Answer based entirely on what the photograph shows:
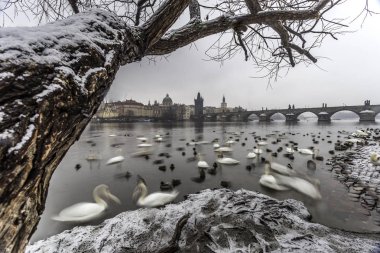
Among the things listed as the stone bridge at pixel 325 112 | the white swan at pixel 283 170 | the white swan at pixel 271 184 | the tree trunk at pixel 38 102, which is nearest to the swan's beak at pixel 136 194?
Result: the white swan at pixel 271 184

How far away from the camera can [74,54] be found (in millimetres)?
1486

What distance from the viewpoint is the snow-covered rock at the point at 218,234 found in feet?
11.8

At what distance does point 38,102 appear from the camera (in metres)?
1.17

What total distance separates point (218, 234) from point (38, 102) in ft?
12.5

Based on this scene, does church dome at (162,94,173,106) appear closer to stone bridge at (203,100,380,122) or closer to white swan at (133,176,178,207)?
stone bridge at (203,100,380,122)

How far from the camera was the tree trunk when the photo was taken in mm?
1011

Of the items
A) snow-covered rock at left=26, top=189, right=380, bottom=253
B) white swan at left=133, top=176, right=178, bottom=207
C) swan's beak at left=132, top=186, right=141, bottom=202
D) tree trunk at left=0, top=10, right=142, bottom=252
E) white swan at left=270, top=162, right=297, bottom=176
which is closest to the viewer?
tree trunk at left=0, top=10, right=142, bottom=252

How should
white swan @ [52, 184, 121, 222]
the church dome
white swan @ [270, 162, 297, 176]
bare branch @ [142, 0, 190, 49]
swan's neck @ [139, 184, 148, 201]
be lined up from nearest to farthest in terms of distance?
bare branch @ [142, 0, 190, 49] → white swan @ [52, 184, 121, 222] → swan's neck @ [139, 184, 148, 201] → white swan @ [270, 162, 297, 176] → the church dome

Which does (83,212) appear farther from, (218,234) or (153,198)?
(218,234)

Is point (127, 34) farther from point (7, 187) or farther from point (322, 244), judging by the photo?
point (322, 244)

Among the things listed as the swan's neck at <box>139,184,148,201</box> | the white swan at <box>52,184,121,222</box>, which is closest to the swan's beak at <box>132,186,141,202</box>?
the swan's neck at <box>139,184,148,201</box>

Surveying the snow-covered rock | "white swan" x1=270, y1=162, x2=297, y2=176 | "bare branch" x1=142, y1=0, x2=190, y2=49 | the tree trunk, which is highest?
"bare branch" x1=142, y1=0, x2=190, y2=49

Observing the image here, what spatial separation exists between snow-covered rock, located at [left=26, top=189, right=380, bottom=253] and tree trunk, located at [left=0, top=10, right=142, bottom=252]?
9.26ft

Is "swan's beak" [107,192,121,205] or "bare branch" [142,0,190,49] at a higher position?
"bare branch" [142,0,190,49]
